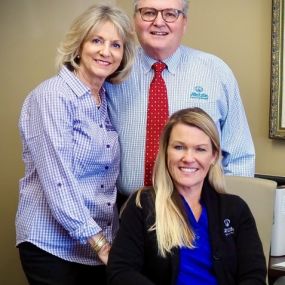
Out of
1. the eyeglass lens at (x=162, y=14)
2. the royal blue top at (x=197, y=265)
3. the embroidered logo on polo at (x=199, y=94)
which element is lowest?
the royal blue top at (x=197, y=265)

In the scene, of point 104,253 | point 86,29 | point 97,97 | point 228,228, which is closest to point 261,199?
point 228,228

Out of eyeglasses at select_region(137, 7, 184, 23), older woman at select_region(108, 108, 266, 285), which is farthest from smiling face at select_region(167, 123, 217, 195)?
eyeglasses at select_region(137, 7, 184, 23)

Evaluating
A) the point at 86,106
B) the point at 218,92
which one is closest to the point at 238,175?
the point at 218,92

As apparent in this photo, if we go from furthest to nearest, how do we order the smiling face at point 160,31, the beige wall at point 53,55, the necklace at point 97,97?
the beige wall at point 53,55
the smiling face at point 160,31
the necklace at point 97,97

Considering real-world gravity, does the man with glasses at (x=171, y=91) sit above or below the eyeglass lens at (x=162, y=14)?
below

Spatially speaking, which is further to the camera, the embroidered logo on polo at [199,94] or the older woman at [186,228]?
the embroidered logo on polo at [199,94]

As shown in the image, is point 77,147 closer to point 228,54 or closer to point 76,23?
point 76,23

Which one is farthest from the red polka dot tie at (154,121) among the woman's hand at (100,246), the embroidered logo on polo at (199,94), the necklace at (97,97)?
the woman's hand at (100,246)

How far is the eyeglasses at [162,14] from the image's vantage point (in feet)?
6.11

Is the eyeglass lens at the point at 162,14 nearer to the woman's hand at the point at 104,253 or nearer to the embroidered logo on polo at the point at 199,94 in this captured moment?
the embroidered logo on polo at the point at 199,94

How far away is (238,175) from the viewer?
199 centimetres

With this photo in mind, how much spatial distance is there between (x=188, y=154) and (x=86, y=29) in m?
0.57

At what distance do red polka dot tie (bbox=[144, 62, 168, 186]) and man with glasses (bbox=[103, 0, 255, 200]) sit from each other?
0.06ft

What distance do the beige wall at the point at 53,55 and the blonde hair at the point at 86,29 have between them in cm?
87
